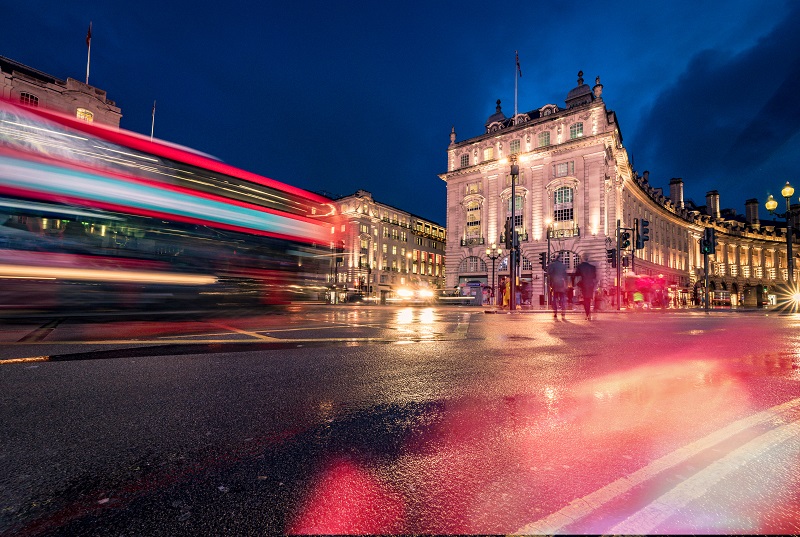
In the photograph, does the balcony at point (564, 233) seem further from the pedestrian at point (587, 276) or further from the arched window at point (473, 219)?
the pedestrian at point (587, 276)

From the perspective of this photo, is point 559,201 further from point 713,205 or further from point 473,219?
point 713,205

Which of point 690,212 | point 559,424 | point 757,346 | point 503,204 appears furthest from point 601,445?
point 690,212

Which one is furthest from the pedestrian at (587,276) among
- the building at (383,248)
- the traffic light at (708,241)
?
the building at (383,248)

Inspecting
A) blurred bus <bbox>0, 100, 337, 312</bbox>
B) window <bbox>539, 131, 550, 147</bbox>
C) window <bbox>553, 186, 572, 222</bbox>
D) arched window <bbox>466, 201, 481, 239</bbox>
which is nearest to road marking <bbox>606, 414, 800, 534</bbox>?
blurred bus <bbox>0, 100, 337, 312</bbox>

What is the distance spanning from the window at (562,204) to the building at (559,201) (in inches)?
4.0

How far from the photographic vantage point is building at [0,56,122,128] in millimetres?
31594

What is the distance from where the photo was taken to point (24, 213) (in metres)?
7.16

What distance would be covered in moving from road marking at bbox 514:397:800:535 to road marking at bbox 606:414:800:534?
114mm

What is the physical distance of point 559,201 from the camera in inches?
1599

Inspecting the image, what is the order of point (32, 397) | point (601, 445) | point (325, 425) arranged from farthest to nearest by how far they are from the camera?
point (32, 397), point (325, 425), point (601, 445)

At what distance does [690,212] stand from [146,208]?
3006 inches

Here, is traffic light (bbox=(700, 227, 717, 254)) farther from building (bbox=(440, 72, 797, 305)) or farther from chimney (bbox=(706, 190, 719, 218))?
chimney (bbox=(706, 190, 719, 218))

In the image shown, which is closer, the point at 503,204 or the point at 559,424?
the point at 559,424

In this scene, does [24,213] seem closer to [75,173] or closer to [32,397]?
[75,173]
